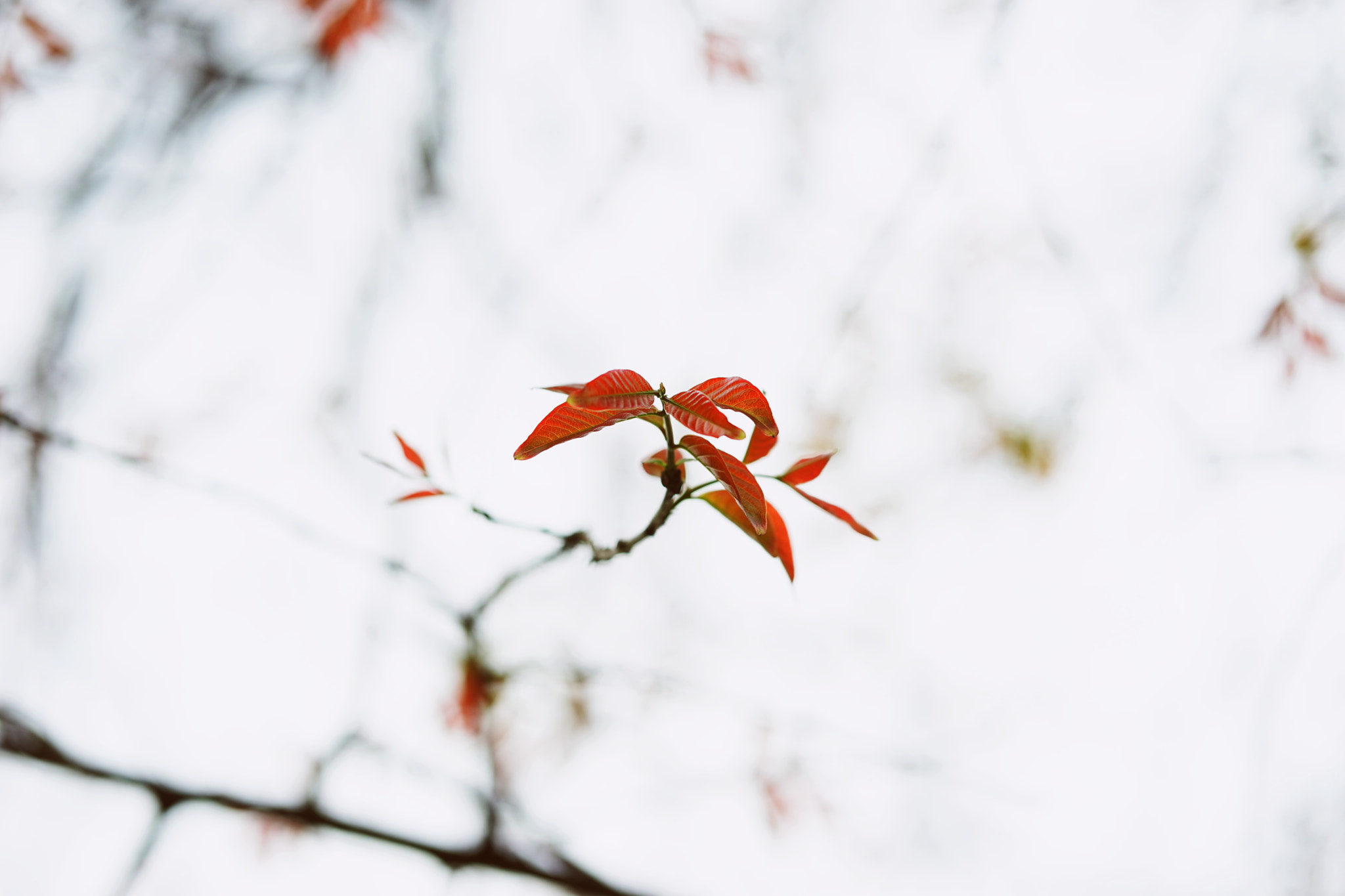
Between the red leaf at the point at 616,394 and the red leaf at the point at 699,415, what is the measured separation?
0.03 meters

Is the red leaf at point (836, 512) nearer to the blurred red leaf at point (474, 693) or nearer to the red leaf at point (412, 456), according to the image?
the red leaf at point (412, 456)

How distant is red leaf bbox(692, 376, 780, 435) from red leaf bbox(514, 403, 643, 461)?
0.09 metres

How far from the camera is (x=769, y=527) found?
0.88 meters

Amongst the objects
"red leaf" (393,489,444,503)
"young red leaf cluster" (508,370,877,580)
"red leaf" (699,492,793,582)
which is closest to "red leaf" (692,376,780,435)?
"young red leaf cluster" (508,370,877,580)

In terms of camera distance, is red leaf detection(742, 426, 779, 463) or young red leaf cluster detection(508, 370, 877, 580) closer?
young red leaf cluster detection(508, 370, 877, 580)

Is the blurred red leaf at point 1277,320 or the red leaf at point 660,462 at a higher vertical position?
the blurred red leaf at point 1277,320

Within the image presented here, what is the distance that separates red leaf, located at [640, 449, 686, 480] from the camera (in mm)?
832

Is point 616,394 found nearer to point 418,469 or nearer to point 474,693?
point 418,469

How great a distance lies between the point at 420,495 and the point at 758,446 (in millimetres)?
461

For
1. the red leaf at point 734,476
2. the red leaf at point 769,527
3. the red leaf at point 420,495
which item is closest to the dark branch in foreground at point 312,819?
the red leaf at point 420,495

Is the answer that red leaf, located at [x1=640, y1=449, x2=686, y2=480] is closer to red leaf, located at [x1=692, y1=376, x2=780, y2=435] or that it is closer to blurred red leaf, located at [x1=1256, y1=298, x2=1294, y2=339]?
red leaf, located at [x1=692, y1=376, x2=780, y2=435]

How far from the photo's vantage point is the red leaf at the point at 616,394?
2.37ft

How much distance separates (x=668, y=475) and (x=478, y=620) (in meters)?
0.67

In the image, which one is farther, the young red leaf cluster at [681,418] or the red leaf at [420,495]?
the red leaf at [420,495]
